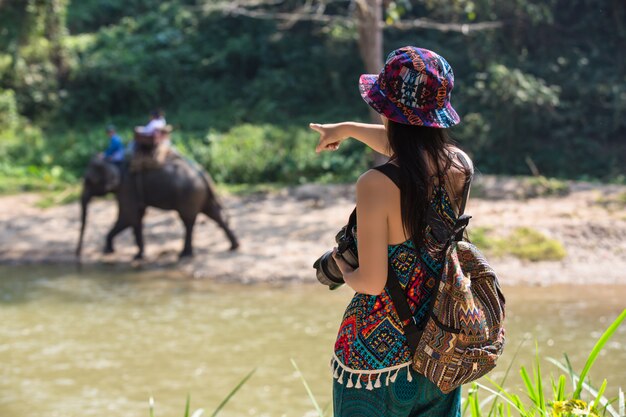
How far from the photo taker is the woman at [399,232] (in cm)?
256

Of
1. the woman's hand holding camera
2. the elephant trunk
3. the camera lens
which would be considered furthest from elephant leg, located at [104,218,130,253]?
the woman's hand holding camera

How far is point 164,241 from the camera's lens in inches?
558

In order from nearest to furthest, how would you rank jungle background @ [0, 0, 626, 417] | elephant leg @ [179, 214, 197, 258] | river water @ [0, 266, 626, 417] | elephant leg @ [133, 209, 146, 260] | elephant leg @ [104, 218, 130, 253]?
river water @ [0, 266, 626, 417] < jungle background @ [0, 0, 626, 417] < elephant leg @ [179, 214, 197, 258] < elephant leg @ [133, 209, 146, 260] < elephant leg @ [104, 218, 130, 253]

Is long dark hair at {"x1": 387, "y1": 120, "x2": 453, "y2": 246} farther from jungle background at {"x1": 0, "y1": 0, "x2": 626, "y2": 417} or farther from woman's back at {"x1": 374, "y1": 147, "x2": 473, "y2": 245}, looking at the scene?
jungle background at {"x1": 0, "y1": 0, "x2": 626, "y2": 417}

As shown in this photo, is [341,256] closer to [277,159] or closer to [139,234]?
[139,234]

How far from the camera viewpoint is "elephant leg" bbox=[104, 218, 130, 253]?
13234 millimetres

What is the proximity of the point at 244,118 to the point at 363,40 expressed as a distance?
28.2ft

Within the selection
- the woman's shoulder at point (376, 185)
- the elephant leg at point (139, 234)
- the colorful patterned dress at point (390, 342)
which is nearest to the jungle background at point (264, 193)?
the elephant leg at point (139, 234)

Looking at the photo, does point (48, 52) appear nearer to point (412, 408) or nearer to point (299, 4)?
point (299, 4)

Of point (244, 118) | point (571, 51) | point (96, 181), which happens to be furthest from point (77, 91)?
point (571, 51)

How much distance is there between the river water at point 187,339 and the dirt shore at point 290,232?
0.59 metres

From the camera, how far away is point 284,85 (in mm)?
22484

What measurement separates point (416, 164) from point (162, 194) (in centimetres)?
1082

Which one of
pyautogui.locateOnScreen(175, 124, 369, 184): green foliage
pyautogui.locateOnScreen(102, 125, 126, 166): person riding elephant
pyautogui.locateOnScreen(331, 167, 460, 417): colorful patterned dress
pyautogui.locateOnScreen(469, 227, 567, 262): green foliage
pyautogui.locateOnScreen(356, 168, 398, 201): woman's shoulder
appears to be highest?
pyautogui.locateOnScreen(356, 168, 398, 201): woman's shoulder
